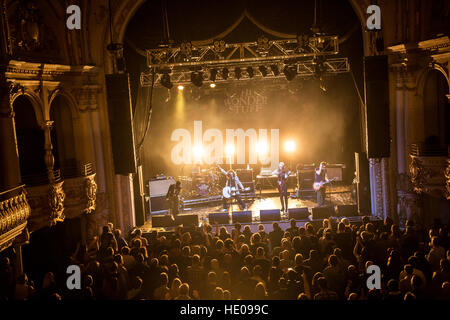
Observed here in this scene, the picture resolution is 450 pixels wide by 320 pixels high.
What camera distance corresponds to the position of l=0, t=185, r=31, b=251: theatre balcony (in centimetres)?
929

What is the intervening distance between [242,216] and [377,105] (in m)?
5.93

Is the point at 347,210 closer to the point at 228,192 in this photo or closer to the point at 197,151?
the point at 228,192

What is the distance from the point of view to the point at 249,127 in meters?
23.6

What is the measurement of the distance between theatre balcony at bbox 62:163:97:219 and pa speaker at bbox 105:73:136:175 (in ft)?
4.14

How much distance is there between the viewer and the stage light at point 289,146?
918 inches

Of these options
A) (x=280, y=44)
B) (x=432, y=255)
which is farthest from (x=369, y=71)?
(x=432, y=255)

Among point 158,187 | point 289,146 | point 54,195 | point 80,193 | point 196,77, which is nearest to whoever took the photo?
point 54,195

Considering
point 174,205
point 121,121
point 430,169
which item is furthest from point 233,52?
point 430,169

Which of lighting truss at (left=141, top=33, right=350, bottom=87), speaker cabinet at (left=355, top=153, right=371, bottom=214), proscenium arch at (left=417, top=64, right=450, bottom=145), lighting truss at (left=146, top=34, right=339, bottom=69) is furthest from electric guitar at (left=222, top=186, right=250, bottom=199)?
proscenium arch at (left=417, top=64, right=450, bottom=145)

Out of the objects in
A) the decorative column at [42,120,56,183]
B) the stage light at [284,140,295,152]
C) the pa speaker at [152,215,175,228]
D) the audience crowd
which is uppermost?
the decorative column at [42,120,56,183]

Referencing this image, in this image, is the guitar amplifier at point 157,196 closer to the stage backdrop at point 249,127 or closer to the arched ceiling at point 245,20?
the stage backdrop at point 249,127

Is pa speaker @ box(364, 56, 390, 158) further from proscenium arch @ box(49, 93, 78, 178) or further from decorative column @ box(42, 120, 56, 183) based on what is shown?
proscenium arch @ box(49, 93, 78, 178)

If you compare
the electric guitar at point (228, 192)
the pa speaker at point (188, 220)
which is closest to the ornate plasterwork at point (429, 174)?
the electric guitar at point (228, 192)

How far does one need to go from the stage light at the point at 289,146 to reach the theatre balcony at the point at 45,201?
13.9 meters
